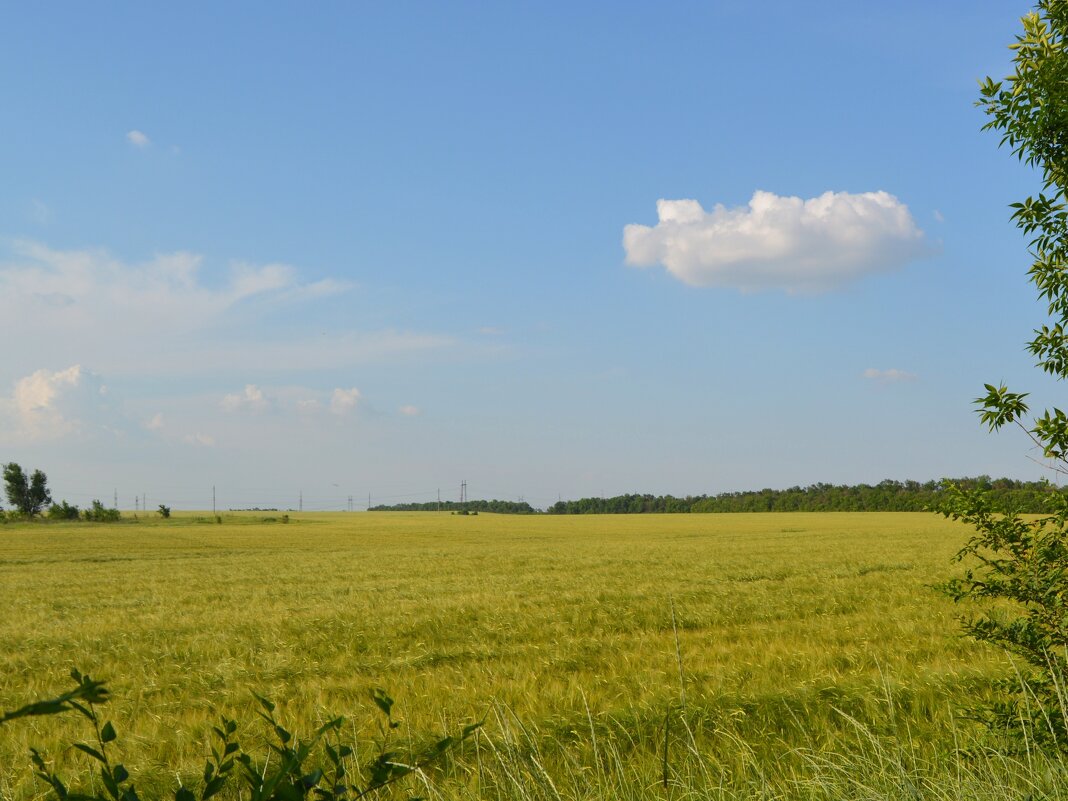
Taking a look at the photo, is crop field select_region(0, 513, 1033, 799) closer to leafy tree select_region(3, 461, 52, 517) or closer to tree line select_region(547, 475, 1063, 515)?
tree line select_region(547, 475, 1063, 515)

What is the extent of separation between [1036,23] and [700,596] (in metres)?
15.3

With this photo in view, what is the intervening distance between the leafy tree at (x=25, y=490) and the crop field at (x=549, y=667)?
119494 millimetres

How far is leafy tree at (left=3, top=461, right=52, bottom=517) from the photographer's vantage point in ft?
410

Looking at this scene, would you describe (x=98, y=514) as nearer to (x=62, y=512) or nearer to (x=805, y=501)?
(x=62, y=512)

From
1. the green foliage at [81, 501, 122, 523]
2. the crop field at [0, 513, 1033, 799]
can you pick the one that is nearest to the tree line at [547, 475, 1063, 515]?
the crop field at [0, 513, 1033, 799]

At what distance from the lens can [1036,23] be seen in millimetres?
5742

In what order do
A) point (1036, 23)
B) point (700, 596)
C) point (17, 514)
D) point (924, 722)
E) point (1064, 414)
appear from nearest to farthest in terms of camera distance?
point (1064, 414), point (1036, 23), point (924, 722), point (700, 596), point (17, 514)

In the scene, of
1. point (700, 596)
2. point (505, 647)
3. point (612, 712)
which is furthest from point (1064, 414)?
point (700, 596)

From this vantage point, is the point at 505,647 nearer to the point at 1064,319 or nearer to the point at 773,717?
the point at 773,717

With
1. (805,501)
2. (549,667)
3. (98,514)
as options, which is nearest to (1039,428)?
(549,667)

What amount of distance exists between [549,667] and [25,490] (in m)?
144

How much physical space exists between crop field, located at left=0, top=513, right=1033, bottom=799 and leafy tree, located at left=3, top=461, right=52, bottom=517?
119 meters

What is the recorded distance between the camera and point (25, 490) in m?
126

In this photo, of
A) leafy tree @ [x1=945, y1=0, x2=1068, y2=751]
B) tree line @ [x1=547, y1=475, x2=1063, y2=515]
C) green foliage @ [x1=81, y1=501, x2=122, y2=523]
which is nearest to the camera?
leafy tree @ [x1=945, y1=0, x2=1068, y2=751]
